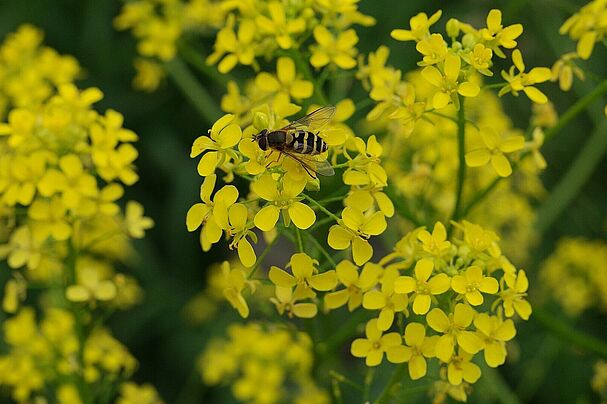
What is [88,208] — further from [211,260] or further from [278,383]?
[211,260]

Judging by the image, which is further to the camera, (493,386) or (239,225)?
(493,386)

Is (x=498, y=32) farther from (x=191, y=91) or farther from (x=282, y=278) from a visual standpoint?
(x=191, y=91)

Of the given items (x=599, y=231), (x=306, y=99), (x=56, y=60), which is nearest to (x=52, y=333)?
(x=56, y=60)

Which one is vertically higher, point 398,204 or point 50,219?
point 50,219

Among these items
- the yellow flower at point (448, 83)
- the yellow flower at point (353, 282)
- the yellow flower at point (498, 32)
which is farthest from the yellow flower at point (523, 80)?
the yellow flower at point (353, 282)

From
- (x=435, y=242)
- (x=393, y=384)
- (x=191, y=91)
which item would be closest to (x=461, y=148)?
(x=435, y=242)

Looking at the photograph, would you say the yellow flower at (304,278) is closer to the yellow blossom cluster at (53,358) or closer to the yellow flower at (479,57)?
the yellow flower at (479,57)

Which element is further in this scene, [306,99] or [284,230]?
[306,99]
